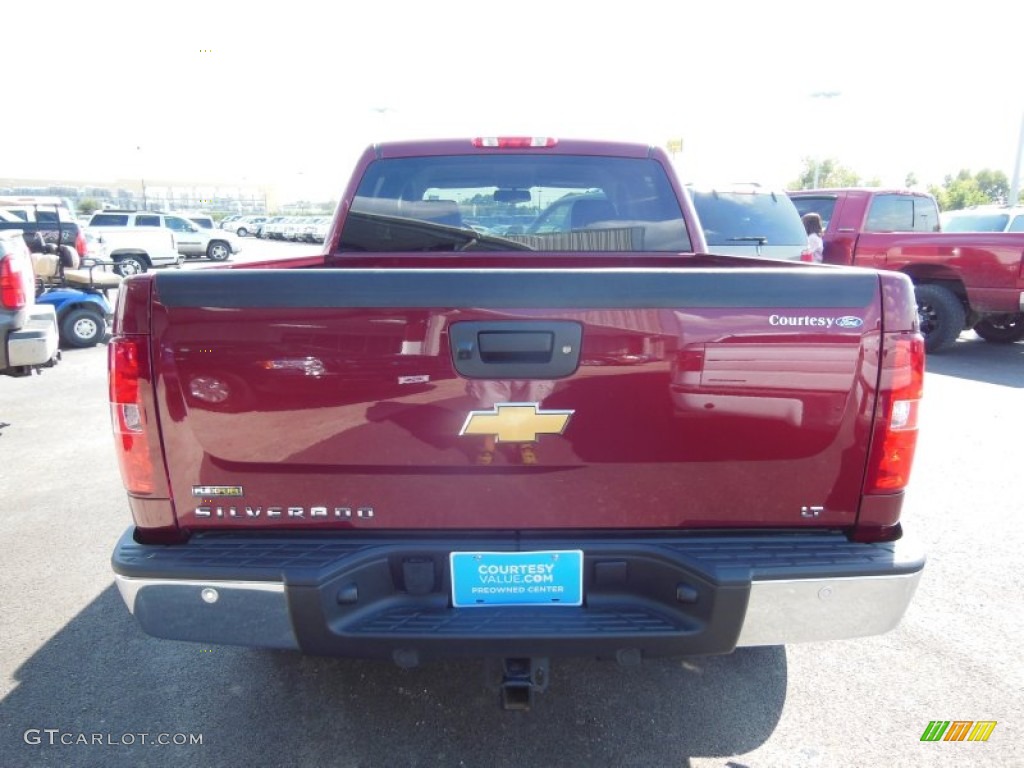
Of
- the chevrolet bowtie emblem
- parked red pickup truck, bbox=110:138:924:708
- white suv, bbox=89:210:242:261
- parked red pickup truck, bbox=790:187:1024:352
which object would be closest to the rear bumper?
parked red pickup truck, bbox=110:138:924:708

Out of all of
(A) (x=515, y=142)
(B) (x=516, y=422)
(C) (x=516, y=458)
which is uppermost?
(A) (x=515, y=142)

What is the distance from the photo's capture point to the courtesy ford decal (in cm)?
178

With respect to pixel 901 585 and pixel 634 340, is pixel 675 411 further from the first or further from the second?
pixel 901 585

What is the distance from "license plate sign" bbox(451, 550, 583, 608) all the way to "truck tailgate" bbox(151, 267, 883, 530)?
0.49ft

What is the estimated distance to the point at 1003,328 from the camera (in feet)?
32.4

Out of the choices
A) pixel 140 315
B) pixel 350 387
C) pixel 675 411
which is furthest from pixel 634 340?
pixel 140 315

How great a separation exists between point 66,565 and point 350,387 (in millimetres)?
2682

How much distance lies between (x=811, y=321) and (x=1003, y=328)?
1036cm

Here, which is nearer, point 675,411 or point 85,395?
point 675,411

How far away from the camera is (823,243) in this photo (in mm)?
9445

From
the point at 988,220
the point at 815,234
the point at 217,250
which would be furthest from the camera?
the point at 217,250

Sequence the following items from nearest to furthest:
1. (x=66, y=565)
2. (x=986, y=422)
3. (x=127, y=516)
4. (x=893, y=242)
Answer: (x=66, y=565), (x=127, y=516), (x=986, y=422), (x=893, y=242)

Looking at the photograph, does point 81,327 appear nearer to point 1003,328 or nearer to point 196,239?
point 1003,328

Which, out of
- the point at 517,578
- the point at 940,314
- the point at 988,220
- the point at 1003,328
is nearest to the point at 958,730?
the point at 517,578
